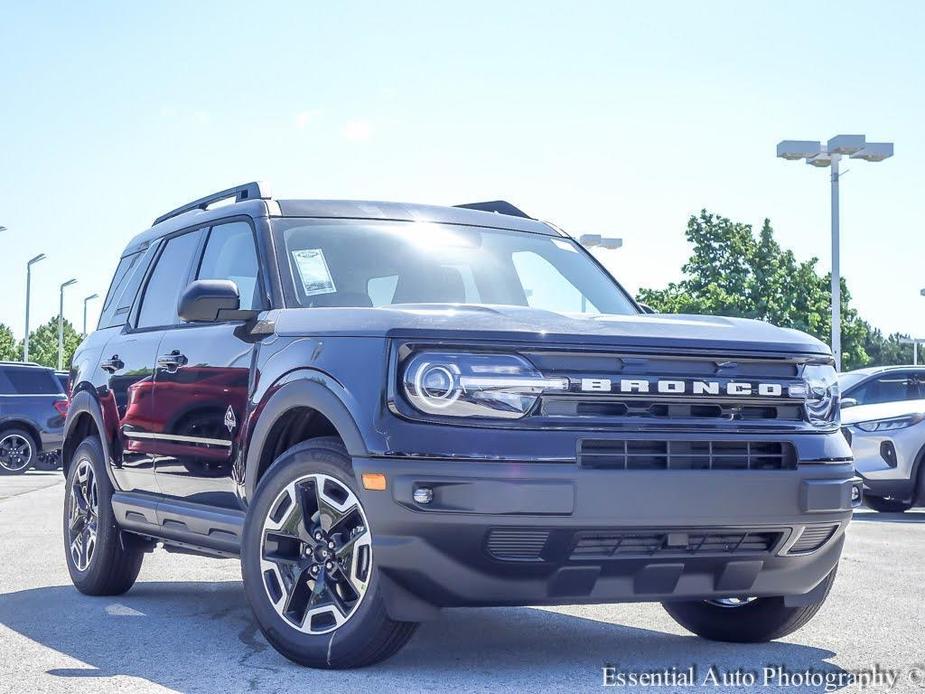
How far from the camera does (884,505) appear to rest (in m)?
15.7

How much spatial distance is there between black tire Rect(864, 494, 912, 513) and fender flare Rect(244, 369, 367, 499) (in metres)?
11.2

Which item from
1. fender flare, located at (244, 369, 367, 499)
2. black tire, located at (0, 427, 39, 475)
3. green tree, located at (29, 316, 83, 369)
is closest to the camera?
fender flare, located at (244, 369, 367, 499)

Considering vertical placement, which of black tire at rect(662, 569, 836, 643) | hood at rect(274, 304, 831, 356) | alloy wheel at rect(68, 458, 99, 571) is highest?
hood at rect(274, 304, 831, 356)

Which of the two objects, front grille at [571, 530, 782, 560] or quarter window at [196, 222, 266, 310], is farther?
quarter window at [196, 222, 266, 310]

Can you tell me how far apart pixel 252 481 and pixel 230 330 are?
0.76 meters

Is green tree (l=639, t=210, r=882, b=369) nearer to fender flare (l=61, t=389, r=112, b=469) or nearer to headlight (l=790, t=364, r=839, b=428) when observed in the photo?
fender flare (l=61, t=389, r=112, b=469)

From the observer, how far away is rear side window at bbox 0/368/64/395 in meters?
23.2

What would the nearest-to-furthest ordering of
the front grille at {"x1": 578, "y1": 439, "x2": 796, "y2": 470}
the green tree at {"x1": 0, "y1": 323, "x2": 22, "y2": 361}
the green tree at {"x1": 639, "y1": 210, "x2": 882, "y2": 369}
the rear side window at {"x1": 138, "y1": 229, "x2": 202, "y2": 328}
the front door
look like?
the front grille at {"x1": 578, "y1": 439, "x2": 796, "y2": 470}
the front door
the rear side window at {"x1": 138, "y1": 229, "x2": 202, "y2": 328}
the green tree at {"x1": 639, "y1": 210, "x2": 882, "y2": 369}
the green tree at {"x1": 0, "y1": 323, "x2": 22, "y2": 361}

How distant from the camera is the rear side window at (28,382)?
23.2 metres

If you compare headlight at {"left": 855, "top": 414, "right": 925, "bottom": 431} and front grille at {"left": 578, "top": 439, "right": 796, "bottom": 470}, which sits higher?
front grille at {"left": 578, "top": 439, "right": 796, "bottom": 470}

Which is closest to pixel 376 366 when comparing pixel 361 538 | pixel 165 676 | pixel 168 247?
pixel 361 538

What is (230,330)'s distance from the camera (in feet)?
19.9

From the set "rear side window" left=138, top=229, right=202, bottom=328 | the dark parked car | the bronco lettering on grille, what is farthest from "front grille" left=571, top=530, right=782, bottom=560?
the dark parked car

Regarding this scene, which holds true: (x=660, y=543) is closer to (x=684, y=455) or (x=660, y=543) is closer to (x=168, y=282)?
(x=684, y=455)
